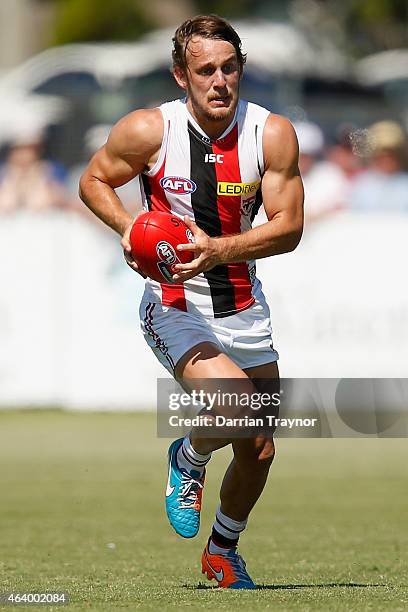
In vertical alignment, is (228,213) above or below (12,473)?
above

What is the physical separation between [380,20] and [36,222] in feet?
81.7

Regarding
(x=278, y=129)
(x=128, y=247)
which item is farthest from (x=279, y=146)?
(x=128, y=247)

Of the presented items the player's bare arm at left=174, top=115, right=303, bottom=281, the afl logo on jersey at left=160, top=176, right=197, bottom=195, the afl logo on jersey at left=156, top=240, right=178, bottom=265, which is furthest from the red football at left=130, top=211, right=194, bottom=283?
the afl logo on jersey at left=160, top=176, right=197, bottom=195

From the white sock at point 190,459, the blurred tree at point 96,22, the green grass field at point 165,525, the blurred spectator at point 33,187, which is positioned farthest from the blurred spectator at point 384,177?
the blurred tree at point 96,22

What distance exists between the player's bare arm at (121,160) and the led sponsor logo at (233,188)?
1.22 ft

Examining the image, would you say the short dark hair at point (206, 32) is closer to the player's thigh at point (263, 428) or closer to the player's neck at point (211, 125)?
the player's neck at point (211, 125)

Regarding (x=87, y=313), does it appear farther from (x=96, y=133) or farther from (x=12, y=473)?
(x=12, y=473)

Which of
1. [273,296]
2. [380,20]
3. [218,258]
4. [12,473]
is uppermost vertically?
[380,20]

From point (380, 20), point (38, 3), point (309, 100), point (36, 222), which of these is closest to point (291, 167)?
point (36, 222)

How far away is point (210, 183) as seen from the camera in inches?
289

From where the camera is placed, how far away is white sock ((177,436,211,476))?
286 inches

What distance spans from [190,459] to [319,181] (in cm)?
931

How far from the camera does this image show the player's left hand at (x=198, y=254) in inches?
266

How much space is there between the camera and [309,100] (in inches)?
797
